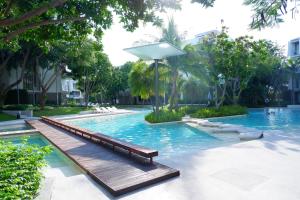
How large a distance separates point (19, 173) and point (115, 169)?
2.37m

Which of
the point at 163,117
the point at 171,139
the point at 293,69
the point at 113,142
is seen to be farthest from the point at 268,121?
the point at 293,69

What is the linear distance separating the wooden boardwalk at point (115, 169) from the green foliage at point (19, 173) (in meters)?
1.37

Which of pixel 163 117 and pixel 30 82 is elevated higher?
pixel 30 82

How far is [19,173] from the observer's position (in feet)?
16.2

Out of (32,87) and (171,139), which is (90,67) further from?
(171,139)

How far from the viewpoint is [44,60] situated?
28484mm

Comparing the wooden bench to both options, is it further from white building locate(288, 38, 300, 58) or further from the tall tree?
white building locate(288, 38, 300, 58)

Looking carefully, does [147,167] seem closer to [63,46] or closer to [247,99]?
[63,46]

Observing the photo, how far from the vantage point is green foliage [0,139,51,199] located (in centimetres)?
414

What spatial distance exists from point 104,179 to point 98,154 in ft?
8.76

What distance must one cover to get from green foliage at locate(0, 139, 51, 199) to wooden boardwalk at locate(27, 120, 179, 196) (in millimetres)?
1372

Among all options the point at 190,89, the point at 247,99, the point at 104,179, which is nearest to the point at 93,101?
the point at 190,89

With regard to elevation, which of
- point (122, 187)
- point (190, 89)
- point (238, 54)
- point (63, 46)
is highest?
Result: point (63, 46)

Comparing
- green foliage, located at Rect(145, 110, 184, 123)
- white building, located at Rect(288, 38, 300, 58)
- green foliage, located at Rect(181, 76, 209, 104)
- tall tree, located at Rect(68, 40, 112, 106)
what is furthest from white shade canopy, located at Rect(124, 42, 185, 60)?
white building, located at Rect(288, 38, 300, 58)
